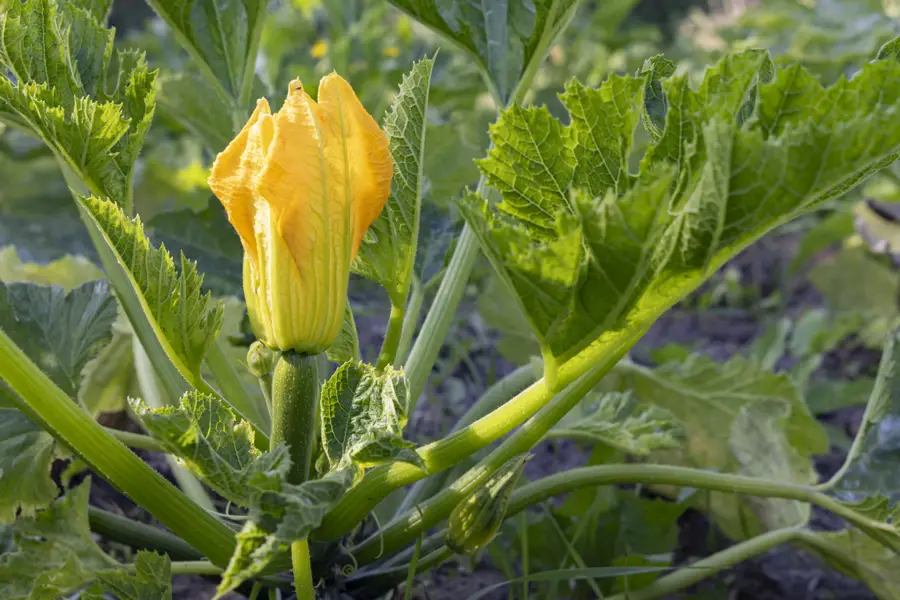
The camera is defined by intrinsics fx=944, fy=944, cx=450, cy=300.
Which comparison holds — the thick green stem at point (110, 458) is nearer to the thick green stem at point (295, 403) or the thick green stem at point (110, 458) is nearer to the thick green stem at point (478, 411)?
the thick green stem at point (295, 403)

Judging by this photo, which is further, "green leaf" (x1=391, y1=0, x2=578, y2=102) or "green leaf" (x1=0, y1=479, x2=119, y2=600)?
"green leaf" (x1=391, y1=0, x2=578, y2=102)

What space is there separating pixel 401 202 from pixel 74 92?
386 millimetres

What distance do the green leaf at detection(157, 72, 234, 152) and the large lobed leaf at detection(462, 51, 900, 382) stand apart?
33.2 inches

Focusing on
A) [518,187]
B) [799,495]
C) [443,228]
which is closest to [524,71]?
[443,228]

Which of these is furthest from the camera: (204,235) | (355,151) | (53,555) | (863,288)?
(863,288)

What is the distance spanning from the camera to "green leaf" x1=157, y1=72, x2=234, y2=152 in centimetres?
162

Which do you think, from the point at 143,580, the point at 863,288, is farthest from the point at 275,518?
the point at 863,288

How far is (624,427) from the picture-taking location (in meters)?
1.22

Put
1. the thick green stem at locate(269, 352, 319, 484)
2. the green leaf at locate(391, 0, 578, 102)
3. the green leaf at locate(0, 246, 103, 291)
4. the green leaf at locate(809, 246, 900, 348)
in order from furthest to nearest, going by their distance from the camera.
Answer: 1. the green leaf at locate(809, 246, 900, 348)
2. the green leaf at locate(0, 246, 103, 291)
3. the green leaf at locate(391, 0, 578, 102)
4. the thick green stem at locate(269, 352, 319, 484)

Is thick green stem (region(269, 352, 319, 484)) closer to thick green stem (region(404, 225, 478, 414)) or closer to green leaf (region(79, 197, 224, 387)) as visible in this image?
green leaf (region(79, 197, 224, 387))

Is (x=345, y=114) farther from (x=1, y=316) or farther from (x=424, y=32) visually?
(x=424, y=32)

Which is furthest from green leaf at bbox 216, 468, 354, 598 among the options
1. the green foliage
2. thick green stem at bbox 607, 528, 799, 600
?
thick green stem at bbox 607, 528, 799, 600

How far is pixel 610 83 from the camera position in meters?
0.90

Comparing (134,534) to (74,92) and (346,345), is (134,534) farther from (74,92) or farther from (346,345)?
(74,92)
